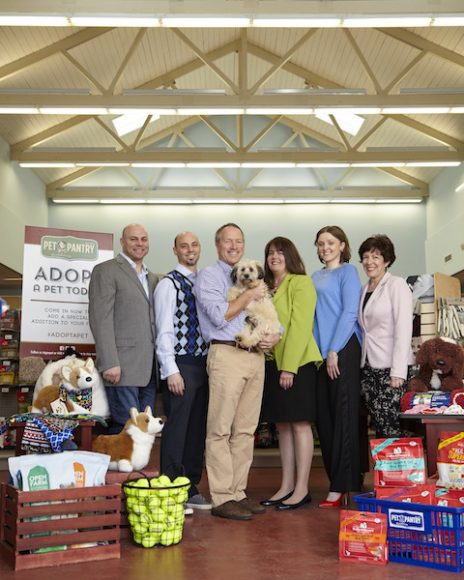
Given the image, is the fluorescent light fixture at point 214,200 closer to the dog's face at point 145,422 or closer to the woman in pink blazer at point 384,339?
the woman in pink blazer at point 384,339

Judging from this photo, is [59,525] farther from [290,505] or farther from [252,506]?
[290,505]

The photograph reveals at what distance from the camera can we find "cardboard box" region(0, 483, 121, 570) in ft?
8.77

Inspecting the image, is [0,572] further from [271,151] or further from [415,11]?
[271,151]

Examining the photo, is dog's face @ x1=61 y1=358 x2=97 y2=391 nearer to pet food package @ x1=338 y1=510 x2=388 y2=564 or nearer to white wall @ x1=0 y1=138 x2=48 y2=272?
pet food package @ x1=338 y1=510 x2=388 y2=564

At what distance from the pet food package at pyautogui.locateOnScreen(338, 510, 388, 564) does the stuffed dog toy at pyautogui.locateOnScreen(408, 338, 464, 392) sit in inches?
44.7

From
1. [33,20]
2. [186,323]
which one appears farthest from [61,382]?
[33,20]

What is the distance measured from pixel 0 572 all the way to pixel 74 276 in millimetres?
2270

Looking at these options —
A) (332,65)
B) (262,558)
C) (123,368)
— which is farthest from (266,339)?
(332,65)

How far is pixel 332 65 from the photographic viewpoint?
36.2 feet

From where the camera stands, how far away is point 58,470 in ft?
9.31

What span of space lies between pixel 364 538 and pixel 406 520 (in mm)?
182

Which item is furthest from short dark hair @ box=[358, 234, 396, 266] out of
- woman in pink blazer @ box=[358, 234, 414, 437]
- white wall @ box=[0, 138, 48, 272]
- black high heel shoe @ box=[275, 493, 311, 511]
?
white wall @ box=[0, 138, 48, 272]

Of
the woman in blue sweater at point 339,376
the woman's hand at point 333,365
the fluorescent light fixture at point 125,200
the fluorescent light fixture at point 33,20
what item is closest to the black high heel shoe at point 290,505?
the woman in blue sweater at point 339,376

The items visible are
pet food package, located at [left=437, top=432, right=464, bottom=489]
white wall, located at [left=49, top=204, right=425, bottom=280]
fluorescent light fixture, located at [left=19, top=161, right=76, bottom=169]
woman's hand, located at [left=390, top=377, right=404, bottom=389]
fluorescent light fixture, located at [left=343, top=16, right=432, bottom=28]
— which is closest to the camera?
pet food package, located at [left=437, top=432, right=464, bottom=489]
